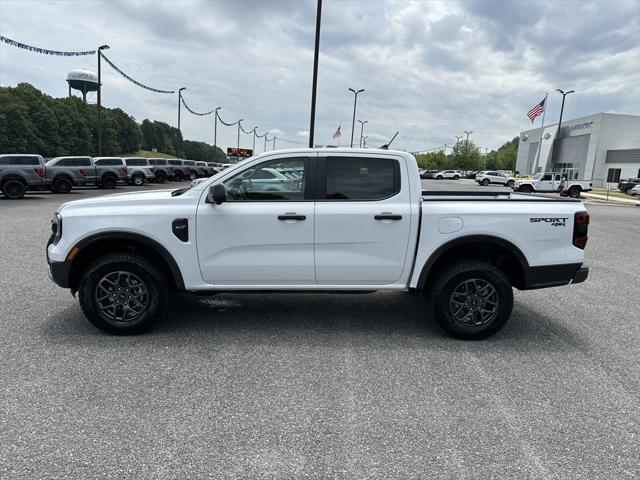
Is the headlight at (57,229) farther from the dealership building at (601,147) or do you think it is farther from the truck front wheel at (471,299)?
the dealership building at (601,147)

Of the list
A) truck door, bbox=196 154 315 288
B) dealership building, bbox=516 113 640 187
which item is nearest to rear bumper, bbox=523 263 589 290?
truck door, bbox=196 154 315 288

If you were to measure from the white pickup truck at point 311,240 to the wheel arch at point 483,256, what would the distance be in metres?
0.01

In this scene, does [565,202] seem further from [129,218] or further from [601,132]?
[601,132]

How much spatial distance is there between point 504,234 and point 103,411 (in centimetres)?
365

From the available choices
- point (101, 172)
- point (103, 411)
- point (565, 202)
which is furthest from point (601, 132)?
point (103, 411)

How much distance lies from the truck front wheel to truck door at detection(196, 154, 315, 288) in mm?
1264

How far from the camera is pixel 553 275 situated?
4.49m

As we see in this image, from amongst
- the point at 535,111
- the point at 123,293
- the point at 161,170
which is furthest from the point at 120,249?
the point at 535,111

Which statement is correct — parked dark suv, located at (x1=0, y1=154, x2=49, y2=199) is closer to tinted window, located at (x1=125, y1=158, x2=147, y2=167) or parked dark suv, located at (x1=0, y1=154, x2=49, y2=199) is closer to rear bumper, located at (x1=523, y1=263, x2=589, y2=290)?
tinted window, located at (x1=125, y1=158, x2=147, y2=167)

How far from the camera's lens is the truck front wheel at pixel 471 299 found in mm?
4379

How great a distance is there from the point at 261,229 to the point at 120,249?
1.41m

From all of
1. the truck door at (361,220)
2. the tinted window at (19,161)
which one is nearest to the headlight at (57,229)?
the truck door at (361,220)

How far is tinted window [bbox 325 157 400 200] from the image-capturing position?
4.42 metres

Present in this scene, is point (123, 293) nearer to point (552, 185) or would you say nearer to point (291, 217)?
point (291, 217)
